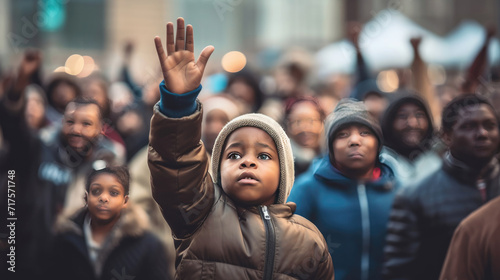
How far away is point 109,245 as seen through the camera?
3.30m

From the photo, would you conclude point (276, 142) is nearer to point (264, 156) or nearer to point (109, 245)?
point (264, 156)

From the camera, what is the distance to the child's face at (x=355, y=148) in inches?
128

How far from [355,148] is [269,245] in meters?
0.87

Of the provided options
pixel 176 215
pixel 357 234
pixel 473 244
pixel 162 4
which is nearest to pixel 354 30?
pixel 357 234

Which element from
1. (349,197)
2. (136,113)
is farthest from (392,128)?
(136,113)

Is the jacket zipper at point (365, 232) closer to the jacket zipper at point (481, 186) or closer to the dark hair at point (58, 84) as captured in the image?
the jacket zipper at point (481, 186)

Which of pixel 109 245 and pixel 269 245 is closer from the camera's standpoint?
pixel 269 245

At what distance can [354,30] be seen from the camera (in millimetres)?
5902

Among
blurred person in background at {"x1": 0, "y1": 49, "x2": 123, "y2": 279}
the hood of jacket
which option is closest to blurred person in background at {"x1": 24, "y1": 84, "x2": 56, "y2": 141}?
blurred person in background at {"x1": 0, "y1": 49, "x2": 123, "y2": 279}

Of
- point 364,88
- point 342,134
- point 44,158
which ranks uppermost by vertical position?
point 342,134

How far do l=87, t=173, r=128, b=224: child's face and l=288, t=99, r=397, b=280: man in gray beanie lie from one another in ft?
3.21

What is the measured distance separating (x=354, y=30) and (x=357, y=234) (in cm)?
284

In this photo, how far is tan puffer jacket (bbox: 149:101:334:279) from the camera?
244 centimetres

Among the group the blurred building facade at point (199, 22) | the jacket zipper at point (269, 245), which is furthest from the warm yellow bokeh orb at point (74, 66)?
the jacket zipper at point (269, 245)
